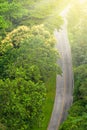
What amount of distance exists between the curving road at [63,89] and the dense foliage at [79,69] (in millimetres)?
1875

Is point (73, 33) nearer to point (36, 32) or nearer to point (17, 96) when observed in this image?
point (36, 32)

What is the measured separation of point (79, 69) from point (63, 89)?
8.32 m

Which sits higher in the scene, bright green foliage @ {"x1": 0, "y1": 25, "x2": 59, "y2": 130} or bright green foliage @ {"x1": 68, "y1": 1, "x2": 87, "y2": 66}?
bright green foliage @ {"x1": 68, "y1": 1, "x2": 87, "y2": 66}

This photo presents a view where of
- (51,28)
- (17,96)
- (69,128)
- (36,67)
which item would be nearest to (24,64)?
(36,67)

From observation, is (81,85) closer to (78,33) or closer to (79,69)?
(79,69)

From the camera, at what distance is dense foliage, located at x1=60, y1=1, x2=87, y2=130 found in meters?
39.9

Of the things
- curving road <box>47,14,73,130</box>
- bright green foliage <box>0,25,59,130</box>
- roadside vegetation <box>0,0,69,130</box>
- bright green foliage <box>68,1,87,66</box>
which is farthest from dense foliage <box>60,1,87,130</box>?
bright green foliage <box>0,25,59,130</box>

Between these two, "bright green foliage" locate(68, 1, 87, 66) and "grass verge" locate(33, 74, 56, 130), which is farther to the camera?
"bright green foliage" locate(68, 1, 87, 66)

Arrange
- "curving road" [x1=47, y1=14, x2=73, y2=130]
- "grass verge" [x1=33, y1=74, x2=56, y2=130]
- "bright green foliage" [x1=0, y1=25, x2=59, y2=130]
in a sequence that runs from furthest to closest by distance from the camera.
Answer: "curving road" [x1=47, y1=14, x2=73, y2=130] < "grass verge" [x1=33, y1=74, x2=56, y2=130] < "bright green foliage" [x1=0, y1=25, x2=59, y2=130]

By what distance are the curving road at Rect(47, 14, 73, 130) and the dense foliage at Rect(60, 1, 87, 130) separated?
6.15ft

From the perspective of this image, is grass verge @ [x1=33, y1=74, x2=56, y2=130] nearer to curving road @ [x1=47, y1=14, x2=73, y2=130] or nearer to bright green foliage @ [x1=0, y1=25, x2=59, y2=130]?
curving road @ [x1=47, y1=14, x2=73, y2=130]

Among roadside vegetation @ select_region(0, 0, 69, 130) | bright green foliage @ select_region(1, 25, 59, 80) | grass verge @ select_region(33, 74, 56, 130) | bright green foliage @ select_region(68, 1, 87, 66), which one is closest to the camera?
roadside vegetation @ select_region(0, 0, 69, 130)

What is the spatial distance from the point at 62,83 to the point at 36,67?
14566 millimetres

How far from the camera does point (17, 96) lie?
40250 mm
